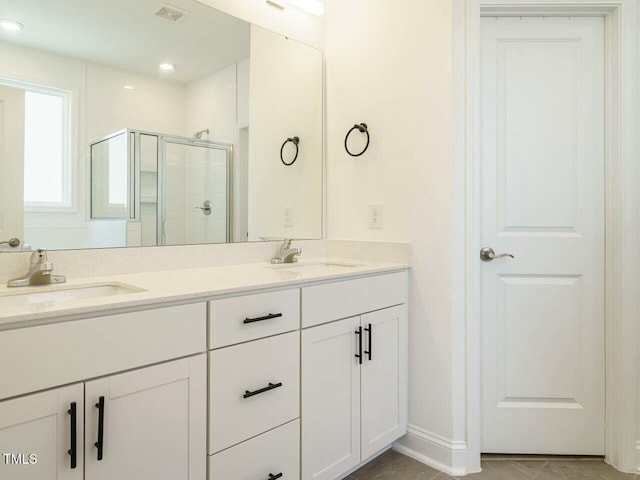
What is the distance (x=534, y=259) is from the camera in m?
1.83

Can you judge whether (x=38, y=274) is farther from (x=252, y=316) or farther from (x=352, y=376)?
(x=352, y=376)

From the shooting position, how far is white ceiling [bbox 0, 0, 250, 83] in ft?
4.46

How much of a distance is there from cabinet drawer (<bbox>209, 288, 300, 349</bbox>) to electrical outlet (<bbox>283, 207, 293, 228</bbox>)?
2.55 ft

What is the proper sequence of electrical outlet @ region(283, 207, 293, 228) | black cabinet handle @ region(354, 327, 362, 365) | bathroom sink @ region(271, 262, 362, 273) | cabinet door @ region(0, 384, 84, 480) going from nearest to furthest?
cabinet door @ region(0, 384, 84, 480) → black cabinet handle @ region(354, 327, 362, 365) → bathroom sink @ region(271, 262, 362, 273) → electrical outlet @ region(283, 207, 293, 228)

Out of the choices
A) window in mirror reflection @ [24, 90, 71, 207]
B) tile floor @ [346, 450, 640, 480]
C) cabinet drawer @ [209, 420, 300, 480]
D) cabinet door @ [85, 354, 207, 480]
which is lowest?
tile floor @ [346, 450, 640, 480]

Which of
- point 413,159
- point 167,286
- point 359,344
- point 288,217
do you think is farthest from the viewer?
point 288,217

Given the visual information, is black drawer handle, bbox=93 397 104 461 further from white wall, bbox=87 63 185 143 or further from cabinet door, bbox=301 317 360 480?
white wall, bbox=87 63 185 143

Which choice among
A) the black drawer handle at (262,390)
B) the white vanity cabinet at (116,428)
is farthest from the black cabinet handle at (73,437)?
the black drawer handle at (262,390)

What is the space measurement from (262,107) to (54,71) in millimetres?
894

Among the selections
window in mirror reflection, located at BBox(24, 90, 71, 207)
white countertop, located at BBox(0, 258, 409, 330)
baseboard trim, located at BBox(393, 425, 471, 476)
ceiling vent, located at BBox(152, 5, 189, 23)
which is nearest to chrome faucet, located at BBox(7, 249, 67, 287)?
white countertop, located at BBox(0, 258, 409, 330)

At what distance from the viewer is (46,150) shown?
1362 mm

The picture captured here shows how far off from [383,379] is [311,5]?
1.93m

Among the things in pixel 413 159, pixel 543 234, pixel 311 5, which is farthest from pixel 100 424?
pixel 311 5

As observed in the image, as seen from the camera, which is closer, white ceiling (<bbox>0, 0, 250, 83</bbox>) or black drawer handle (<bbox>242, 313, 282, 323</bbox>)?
black drawer handle (<bbox>242, 313, 282, 323</bbox>)
